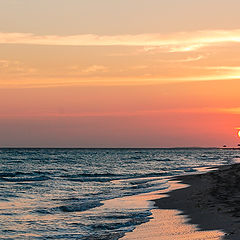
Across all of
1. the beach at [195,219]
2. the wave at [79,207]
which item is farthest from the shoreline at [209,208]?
the wave at [79,207]

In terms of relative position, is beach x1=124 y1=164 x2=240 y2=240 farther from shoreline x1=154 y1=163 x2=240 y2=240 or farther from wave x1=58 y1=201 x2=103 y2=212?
wave x1=58 y1=201 x2=103 y2=212

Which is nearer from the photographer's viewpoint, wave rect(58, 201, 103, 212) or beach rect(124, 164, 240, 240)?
beach rect(124, 164, 240, 240)

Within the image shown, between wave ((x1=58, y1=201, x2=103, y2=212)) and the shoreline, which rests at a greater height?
the shoreline

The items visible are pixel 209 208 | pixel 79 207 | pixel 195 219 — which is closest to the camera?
pixel 195 219

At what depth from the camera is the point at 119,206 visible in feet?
81.3

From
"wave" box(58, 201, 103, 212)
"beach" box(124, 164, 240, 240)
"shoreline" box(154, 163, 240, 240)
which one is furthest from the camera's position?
"wave" box(58, 201, 103, 212)

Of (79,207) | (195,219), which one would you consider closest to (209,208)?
(195,219)

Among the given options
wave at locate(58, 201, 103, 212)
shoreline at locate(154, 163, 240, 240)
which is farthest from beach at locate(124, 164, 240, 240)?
wave at locate(58, 201, 103, 212)

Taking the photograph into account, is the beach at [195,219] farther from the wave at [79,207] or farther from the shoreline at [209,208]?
the wave at [79,207]

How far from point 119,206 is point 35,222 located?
5.82m

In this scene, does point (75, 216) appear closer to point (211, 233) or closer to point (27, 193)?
point (211, 233)

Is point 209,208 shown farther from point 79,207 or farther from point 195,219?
point 79,207

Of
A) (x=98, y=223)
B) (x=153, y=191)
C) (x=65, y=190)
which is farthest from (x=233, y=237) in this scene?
(x=65, y=190)

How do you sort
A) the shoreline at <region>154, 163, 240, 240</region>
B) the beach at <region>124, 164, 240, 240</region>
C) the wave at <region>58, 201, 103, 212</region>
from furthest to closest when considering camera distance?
the wave at <region>58, 201, 103, 212</region> → the shoreline at <region>154, 163, 240, 240</region> → the beach at <region>124, 164, 240, 240</region>
